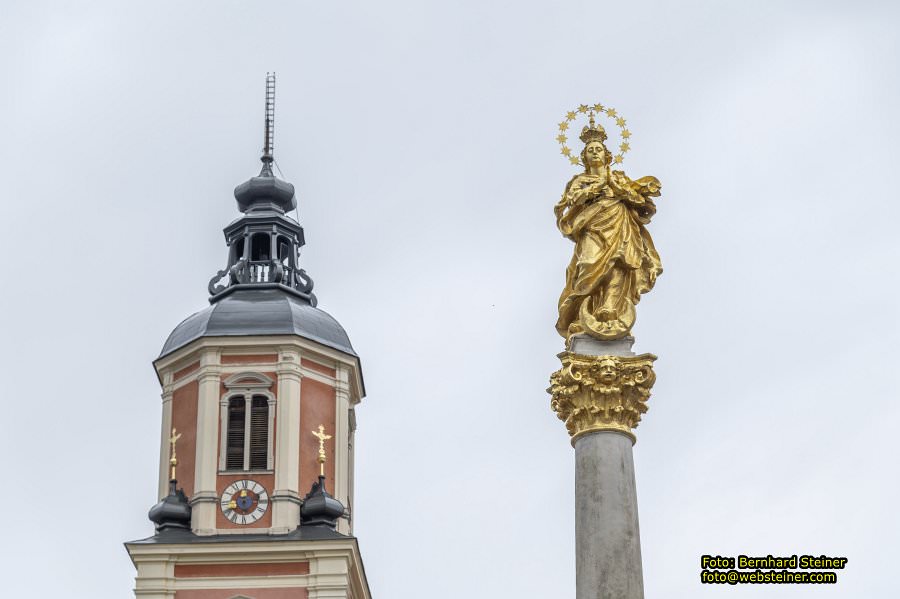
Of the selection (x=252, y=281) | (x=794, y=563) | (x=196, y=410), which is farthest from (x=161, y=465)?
(x=794, y=563)

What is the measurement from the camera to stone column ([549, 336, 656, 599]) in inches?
899

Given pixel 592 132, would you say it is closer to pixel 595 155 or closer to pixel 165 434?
pixel 595 155

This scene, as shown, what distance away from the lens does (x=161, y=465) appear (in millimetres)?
59406

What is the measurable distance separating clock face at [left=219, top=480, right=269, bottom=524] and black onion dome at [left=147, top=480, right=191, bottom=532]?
884 mm

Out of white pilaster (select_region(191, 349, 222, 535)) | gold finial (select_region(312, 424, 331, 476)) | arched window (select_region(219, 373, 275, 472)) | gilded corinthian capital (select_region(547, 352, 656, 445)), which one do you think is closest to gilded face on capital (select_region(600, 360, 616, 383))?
gilded corinthian capital (select_region(547, 352, 656, 445))

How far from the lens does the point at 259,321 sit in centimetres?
6112

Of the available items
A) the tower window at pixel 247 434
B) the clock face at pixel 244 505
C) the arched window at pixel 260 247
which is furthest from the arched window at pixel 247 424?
the arched window at pixel 260 247

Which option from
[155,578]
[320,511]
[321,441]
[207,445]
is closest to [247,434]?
[207,445]

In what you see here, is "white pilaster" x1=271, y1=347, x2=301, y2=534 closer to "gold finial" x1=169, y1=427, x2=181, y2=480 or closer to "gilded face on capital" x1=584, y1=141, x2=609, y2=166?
"gold finial" x1=169, y1=427, x2=181, y2=480

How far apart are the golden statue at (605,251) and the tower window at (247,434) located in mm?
34719

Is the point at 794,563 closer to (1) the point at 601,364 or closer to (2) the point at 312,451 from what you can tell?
(1) the point at 601,364

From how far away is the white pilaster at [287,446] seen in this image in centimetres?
5803

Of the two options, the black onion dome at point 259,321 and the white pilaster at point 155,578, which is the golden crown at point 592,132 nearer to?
the white pilaster at point 155,578

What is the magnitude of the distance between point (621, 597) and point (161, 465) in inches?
1490
